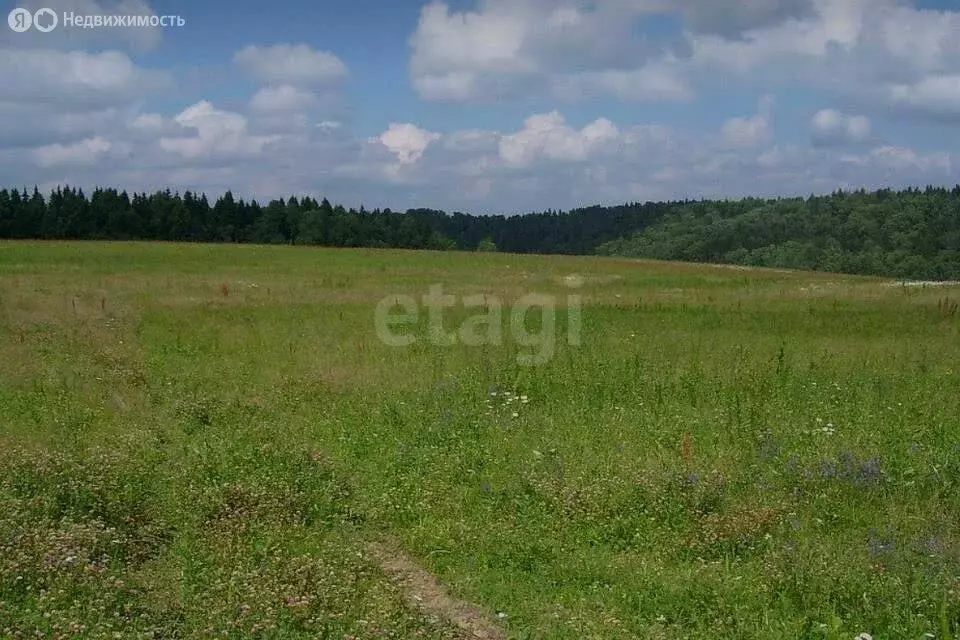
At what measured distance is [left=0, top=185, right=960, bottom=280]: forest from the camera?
101 meters

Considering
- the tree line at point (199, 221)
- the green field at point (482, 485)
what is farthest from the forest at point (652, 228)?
the green field at point (482, 485)

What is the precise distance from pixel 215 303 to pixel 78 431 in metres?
17.2

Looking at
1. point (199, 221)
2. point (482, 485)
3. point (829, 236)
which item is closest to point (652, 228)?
point (829, 236)

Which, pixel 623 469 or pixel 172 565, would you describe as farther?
pixel 623 469

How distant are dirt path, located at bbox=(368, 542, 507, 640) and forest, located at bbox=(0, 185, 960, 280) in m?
100

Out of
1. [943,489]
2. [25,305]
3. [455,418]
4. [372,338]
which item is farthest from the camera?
[25,305]

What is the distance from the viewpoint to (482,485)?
920 cm

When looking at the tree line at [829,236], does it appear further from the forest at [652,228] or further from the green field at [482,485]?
the green field at [482,485]

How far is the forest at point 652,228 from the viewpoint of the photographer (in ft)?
333

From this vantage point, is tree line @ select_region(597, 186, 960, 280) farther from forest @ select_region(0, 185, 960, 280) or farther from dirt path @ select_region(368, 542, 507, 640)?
dirt path @ select_region(368, 542, 507, 640)

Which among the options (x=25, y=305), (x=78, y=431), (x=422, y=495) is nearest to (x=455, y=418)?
(x=422, y=495)

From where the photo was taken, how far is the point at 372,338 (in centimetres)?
1920

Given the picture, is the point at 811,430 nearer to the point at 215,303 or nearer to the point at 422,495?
the point at 422,495

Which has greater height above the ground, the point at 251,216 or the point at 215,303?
the point at 251,216
